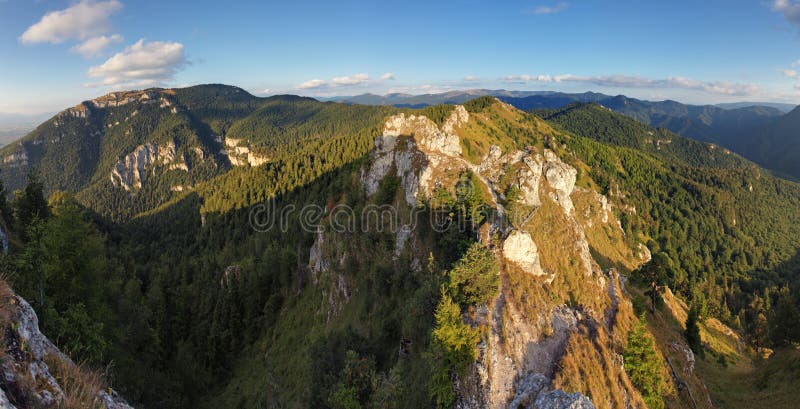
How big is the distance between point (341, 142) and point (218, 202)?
6540 cm

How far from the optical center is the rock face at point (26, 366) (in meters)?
7.87

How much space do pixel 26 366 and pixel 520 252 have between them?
107 ft

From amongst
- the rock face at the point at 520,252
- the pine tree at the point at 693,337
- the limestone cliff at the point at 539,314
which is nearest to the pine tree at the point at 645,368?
the limestone cliff at the point at 539,314

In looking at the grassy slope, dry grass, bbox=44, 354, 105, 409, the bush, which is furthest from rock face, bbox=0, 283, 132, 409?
the grassy slope

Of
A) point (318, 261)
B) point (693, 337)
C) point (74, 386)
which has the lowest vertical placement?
point (693, 337)

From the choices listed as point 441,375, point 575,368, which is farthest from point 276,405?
point 575,368

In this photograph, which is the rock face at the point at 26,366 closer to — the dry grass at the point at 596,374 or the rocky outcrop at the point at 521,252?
the dry grass at the point at 596,374

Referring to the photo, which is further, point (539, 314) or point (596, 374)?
point (539, 314)

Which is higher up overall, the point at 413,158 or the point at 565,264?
the point at 413,158

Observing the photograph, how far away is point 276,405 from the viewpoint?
43.7 metres

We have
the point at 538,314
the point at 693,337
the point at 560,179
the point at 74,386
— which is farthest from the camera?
the point at 560,179

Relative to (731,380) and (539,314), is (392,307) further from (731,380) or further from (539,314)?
(731,380)

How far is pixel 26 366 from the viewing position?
8750mm

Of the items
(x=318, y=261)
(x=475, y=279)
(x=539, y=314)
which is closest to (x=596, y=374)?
(x=539, y=314)
